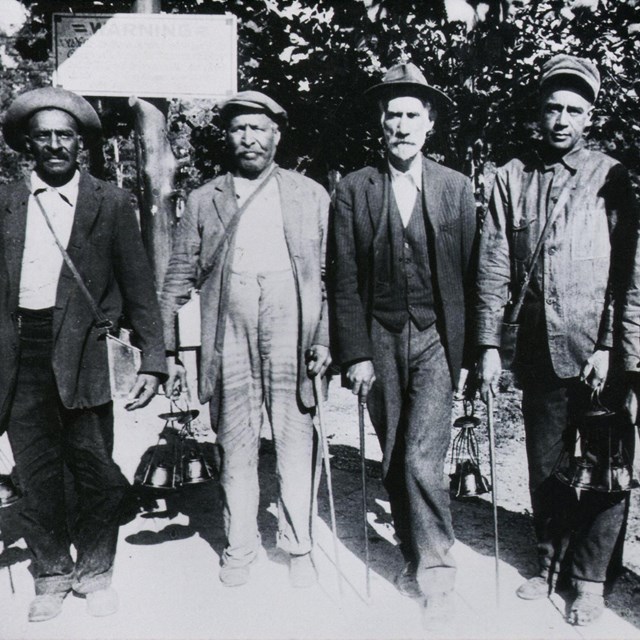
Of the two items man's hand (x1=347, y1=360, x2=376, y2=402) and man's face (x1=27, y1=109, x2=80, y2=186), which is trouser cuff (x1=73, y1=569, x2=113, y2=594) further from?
man's face (x1=27, y1=109, x2=80, y2=186)

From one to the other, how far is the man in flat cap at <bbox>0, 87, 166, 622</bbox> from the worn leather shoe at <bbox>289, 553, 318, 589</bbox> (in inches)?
34.0

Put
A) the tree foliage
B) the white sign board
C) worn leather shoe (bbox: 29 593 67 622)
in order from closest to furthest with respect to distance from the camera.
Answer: worn leather shoe (bbox: 29 593 67 622), the white sign board, the tree foliage

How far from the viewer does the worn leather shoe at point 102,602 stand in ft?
11.8

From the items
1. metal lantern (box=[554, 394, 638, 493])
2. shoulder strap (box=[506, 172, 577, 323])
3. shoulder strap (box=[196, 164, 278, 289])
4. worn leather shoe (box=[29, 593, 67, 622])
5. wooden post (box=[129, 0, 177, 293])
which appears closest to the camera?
metal lantern (box=[554, 394, 638, 493])

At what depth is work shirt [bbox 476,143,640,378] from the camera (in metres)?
3.40

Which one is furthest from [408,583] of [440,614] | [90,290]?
[90,290]

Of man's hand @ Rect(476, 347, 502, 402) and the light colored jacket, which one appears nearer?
man's hand @ Rect(476, 347, 502, 402)

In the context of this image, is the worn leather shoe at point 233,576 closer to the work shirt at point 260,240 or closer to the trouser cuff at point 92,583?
the trouser cuff at point 92,583

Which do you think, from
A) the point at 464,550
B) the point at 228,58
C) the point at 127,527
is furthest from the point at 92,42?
the point at 464,550

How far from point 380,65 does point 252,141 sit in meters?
1.81

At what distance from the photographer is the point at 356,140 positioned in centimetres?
505

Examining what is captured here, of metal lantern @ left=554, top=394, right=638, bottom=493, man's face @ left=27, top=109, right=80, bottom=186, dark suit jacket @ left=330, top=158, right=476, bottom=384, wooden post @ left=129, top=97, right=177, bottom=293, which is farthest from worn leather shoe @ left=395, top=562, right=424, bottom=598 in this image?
man's face @ left=27, top=109, right=80, bottom=186

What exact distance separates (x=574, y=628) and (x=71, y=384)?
2424mm

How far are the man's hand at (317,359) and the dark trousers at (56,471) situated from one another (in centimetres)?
97
